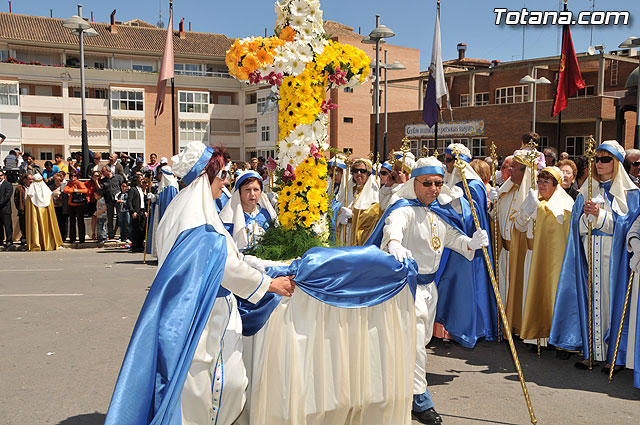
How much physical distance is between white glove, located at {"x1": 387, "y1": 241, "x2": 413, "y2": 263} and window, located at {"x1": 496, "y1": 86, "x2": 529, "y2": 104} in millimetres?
42947

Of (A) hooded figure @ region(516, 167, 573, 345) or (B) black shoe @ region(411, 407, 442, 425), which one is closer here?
(B) black shoe @ region(411, 407, 442, 425)

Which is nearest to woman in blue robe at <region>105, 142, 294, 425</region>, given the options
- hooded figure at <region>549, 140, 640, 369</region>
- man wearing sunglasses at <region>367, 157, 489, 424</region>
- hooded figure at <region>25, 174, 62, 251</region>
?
man wearing sunglasses at <region>367, 157, 489, 424</region>

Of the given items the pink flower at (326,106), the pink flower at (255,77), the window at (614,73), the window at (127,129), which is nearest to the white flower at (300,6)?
the pink flower at (255,77)

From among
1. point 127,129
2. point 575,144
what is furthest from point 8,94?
point 575,144

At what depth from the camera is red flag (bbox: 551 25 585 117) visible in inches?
522

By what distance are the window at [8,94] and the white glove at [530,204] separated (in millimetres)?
53007

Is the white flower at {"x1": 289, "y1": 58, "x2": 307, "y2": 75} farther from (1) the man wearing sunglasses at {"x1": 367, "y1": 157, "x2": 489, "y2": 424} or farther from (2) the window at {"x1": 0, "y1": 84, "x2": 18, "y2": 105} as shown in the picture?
(2) the window at {"x1": 0, "y1": 84, "x2": 18, "y2": 105}

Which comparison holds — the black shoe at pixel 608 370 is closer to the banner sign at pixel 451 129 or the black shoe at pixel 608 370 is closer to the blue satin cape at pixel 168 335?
the blue satin cape at pixel 168 335

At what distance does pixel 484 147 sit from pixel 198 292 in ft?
129

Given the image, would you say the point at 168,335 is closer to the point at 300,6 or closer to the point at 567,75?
the point at 300,6

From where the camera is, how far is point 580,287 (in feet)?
21.0

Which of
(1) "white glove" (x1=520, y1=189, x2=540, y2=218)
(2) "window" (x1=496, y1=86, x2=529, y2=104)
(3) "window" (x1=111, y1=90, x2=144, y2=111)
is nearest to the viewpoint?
(1) "white glove" (x1=520, y1=189, x2=540, y2=218)

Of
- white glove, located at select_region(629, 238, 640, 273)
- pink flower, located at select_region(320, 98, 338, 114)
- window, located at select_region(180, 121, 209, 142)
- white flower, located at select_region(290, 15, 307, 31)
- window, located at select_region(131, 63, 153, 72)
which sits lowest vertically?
white glove, located at select_region(629, 238, 640, 273)

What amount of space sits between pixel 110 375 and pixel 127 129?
174ft
